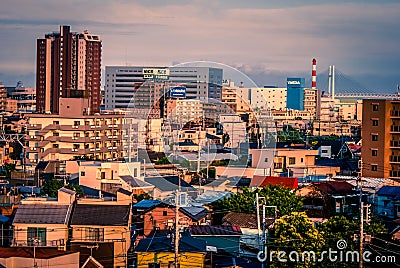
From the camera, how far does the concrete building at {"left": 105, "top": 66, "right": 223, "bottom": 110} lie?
30.4 meters

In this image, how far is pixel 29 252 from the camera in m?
5.70

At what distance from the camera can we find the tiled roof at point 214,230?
22.2 feet

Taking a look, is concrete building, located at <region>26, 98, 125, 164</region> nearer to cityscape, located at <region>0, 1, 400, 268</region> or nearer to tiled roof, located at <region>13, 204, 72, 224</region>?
cityscape, located at <region>0, 1, 400, 268</region>

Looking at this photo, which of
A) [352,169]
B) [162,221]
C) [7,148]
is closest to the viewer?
[162,221]

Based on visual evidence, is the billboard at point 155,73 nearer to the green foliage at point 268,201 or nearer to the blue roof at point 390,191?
the blue roof at point 390,191

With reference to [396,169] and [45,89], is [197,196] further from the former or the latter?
[45,89]

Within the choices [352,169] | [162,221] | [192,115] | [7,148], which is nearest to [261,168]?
[352,169]

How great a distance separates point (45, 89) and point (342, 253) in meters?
23.8

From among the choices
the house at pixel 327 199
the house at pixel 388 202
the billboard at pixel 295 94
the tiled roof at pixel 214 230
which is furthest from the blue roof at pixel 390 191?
the billboard at pixel 295 94

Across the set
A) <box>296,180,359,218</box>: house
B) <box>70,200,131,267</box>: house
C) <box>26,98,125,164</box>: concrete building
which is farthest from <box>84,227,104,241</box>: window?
<box>26,98,125,164</box>: concrete building

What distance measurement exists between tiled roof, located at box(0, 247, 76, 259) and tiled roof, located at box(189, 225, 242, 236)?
4.33 ft

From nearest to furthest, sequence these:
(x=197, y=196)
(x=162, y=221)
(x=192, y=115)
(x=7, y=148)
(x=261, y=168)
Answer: (x=162, y=221) → (x=197, y=196) → (x=261, y=168) → (x=7, y=148) → (x=192, y=115)

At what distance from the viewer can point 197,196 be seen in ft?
31.1

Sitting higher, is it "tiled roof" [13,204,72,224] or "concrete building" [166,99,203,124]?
"concrete building" [166,99,203,124]
